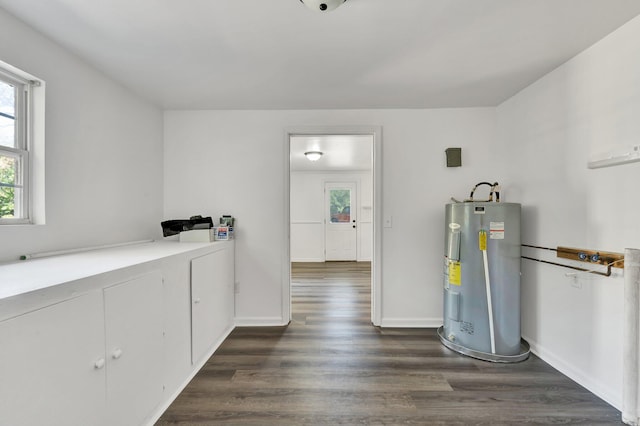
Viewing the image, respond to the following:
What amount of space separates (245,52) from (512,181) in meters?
2.56

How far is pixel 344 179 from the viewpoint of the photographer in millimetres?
6496

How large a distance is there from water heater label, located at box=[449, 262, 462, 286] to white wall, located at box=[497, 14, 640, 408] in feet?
2.09

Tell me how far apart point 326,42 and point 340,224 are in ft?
16.9

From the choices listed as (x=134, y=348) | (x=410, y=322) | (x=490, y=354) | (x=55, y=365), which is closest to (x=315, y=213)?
(x=410, y=322)

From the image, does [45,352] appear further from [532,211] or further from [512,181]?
[512,181]

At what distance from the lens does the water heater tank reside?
6.75ft

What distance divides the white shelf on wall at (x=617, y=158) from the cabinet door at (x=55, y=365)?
2847 millimetres

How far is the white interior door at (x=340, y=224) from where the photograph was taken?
654 centimetres

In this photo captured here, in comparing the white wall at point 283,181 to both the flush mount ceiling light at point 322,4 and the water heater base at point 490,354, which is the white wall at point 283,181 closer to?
Answer: the water heater base at point 490,354

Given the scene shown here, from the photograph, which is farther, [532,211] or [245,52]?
[532,211]

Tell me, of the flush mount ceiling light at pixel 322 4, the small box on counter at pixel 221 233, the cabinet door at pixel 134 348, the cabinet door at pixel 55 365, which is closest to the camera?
the cabinet door at pixel 55 365

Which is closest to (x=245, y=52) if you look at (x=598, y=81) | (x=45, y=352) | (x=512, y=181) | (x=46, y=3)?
(x=46, y=3)

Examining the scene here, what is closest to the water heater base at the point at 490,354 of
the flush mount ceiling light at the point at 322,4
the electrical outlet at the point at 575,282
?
the electrical outlet at the point at 575,282

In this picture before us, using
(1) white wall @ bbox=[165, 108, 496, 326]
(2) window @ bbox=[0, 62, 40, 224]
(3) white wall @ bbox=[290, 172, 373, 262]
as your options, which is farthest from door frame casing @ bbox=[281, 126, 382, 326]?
(3) white wall @ bbox=[290, 172, 373, 262]
